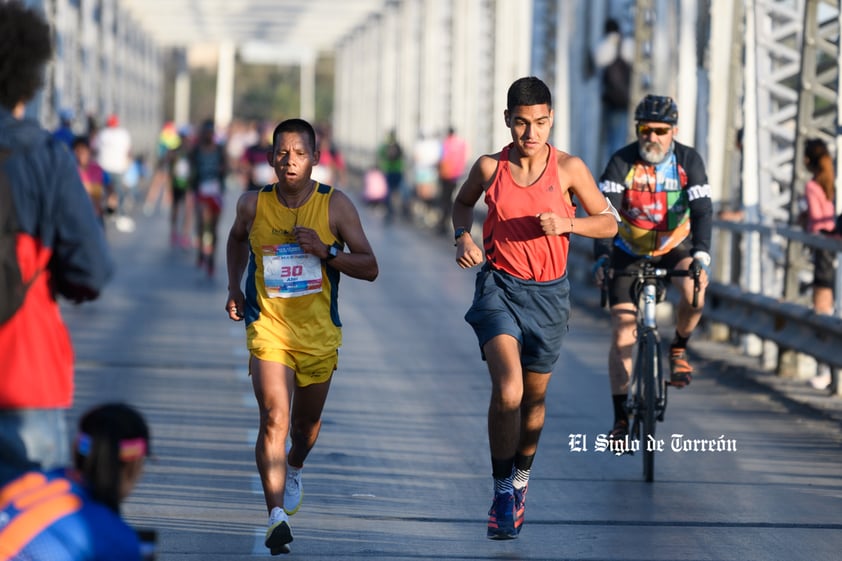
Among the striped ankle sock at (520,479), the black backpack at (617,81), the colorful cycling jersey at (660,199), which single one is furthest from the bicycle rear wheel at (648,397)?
the black backpack at (617,81)

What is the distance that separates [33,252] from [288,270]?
251 centimetres

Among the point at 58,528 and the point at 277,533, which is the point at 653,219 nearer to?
the point at 277,533

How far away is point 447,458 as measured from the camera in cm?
988

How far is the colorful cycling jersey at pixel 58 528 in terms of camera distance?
157 inches

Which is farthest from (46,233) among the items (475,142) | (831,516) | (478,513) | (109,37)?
(109,37)

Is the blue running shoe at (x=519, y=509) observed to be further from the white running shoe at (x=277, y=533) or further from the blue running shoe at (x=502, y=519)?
the white running shoe at (x=277, y=533)

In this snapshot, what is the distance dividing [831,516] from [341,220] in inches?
114

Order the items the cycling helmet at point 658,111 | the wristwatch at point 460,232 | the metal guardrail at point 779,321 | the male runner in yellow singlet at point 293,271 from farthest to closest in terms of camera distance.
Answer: the metal guardrail at point 779,321 → the cycling helmet at point 658,111 → the wristwatch at point 460,232 → the male runner in yellow singlet at point 293,271

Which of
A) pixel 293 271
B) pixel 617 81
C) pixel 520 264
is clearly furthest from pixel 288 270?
pixel 617 81

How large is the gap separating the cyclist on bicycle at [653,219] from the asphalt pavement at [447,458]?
70 centimetres

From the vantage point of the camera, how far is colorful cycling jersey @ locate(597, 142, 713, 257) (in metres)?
9.64

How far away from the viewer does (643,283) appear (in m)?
9.69

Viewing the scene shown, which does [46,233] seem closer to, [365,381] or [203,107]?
[365,381]

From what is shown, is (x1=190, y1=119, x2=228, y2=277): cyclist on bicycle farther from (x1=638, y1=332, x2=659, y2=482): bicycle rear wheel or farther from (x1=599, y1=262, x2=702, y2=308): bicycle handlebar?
(x1=638, y1=332, x2=659, y2=482): bicycle rear wheel
